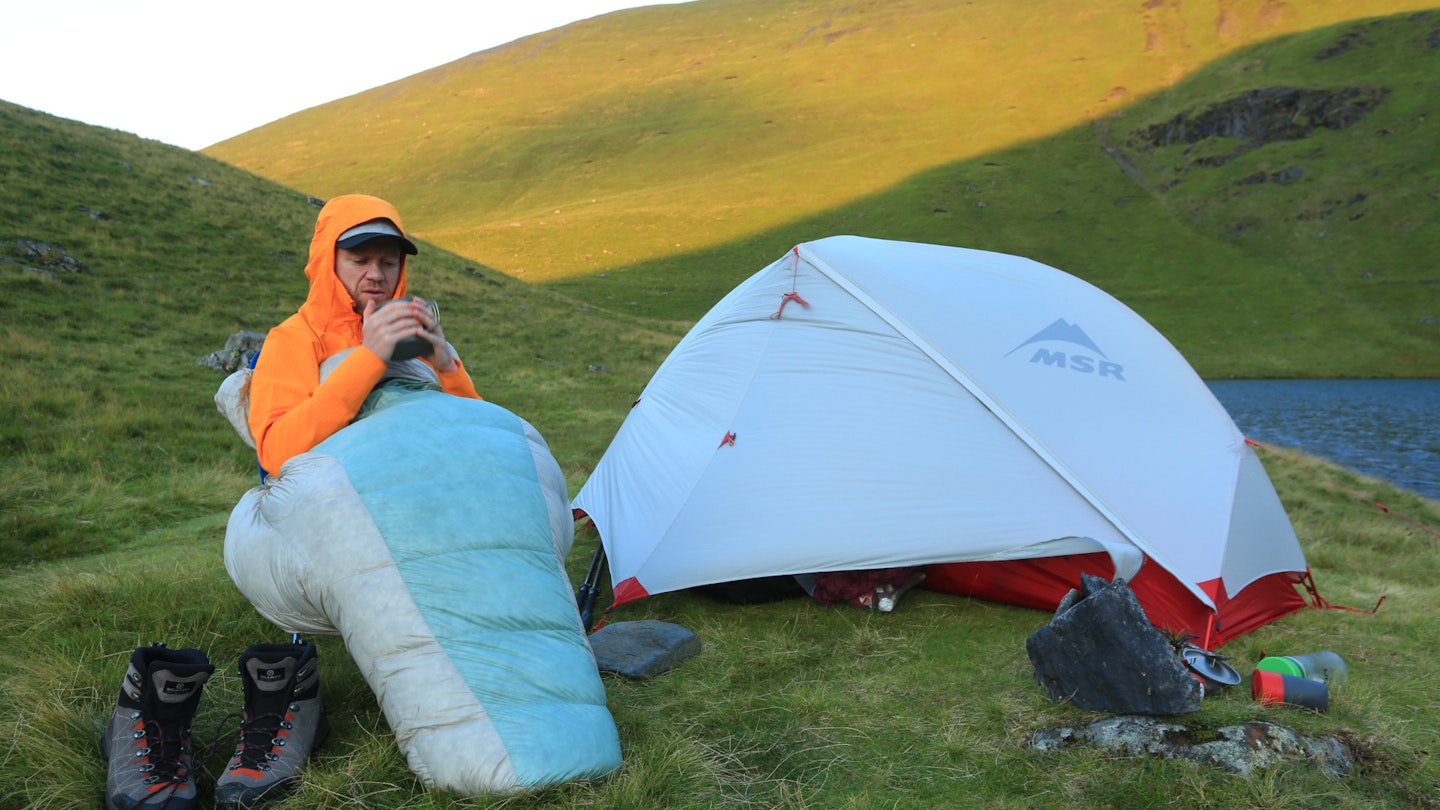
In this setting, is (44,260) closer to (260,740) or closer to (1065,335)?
(260,740)

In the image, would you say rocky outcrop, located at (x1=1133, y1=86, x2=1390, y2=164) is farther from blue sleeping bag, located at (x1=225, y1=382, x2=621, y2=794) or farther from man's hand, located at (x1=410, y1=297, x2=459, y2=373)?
blue sleeping bag, located at (x1=225, y1=382, x2=621, y2=794)

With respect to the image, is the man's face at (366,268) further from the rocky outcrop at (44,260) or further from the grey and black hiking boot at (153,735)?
the rocky outcrop at (44,260)

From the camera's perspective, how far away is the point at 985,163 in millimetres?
84312

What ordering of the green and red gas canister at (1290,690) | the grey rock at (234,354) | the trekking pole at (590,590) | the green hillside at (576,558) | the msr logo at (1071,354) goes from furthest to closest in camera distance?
the grey rock at (234,354) → the msr logo at (1071,354) → the trekking pole at (590,590) → the green and red gas canister at (1290,690) → the green hillside at (576,558)

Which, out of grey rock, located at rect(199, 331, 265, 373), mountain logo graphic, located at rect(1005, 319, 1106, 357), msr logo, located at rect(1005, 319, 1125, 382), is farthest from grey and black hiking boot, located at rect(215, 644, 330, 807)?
grey rock, located at rect(199, 331, 265, 373)

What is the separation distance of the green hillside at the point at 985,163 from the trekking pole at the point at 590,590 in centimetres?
4460

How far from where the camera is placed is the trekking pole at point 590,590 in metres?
5.92

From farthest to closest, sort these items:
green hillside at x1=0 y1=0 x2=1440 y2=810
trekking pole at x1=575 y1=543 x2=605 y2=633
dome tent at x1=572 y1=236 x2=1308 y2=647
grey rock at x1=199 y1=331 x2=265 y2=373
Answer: grey rock at x1=199 y1=331 x2=265 y2=373, trekking pole at x1=575 y1=543 x2=605 y2=633, dome tent at x1=572 y1=236 x2=1308 y2=647, green hillside at x1=0 y1=0 x2=1440 y2=810

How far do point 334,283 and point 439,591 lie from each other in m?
1.68

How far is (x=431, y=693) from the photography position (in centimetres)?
301

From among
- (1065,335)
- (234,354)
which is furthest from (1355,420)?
(234,354)

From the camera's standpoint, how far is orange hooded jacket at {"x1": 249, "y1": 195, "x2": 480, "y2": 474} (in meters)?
3.49

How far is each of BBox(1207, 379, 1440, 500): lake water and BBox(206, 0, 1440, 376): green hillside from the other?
15.1ft

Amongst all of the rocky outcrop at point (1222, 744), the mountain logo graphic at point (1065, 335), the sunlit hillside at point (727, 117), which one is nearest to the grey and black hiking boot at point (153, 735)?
the rocky outcrop at point (1222, 744)
